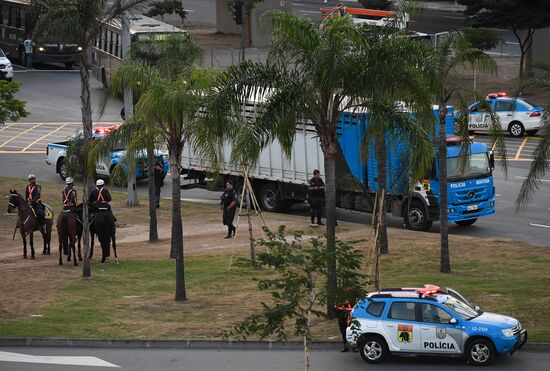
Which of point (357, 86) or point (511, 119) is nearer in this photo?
point (357, 86)

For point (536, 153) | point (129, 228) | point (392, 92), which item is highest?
point (392, 92)

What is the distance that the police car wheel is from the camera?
19797mm

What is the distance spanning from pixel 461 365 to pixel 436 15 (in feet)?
192

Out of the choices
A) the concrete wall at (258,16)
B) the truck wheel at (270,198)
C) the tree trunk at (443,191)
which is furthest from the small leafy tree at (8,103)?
the concrete wall at (258,16)

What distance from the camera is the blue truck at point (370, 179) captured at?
33406mm

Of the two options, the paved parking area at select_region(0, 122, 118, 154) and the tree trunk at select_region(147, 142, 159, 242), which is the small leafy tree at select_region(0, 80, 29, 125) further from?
the paved parking area at select_region(0, 122, 118, 154)

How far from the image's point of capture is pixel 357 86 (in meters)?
21.9

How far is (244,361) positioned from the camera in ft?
69.0

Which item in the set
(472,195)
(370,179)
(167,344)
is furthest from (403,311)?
(370,179)

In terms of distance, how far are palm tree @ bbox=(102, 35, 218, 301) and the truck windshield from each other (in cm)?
999

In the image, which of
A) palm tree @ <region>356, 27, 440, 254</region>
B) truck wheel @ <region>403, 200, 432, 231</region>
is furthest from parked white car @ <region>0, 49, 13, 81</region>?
palm tree @ <region>356, 27, 440, 254</region>

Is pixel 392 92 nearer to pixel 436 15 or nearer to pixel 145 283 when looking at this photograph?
pixel 145 283

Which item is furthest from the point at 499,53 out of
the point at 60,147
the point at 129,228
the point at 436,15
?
the point at 129,228

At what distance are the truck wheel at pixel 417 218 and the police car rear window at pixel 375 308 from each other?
13.9 metres
